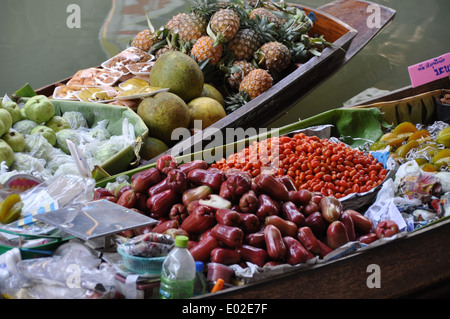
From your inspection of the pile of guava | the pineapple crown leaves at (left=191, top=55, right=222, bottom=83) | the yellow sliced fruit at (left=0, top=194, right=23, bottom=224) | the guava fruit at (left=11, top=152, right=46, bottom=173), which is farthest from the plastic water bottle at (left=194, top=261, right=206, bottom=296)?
the pineapple crown leaves at (left=191, top=55, right=222, bottom=83)

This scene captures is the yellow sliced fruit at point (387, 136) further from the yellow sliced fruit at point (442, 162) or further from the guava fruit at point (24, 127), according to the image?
the guava fruit at point (24, 127)

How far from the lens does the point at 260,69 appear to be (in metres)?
3.40

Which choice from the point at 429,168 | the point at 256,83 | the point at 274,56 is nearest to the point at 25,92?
the point at 256,83

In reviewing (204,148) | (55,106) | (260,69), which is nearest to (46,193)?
(204,148)

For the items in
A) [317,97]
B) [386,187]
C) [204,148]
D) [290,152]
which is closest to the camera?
[386,187]

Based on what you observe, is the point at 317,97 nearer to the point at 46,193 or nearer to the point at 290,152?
the point at 290,152

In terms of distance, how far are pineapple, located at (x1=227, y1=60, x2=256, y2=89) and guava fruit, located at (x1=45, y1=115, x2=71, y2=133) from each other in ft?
4.25

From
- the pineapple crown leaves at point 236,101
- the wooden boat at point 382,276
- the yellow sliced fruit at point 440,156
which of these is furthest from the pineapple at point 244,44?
the wooden boat at point 382,276

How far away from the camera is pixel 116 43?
4879 mm

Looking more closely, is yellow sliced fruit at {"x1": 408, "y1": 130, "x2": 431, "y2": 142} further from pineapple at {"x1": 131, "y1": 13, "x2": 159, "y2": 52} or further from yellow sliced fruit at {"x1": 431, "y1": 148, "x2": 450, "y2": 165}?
pineapple at {"x1": 131, "y1": 13, "x2": 159, "y2": 52}

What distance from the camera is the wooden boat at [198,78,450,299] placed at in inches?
60.2

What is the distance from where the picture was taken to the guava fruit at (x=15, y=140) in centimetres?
247

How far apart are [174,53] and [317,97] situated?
1599 millimetres

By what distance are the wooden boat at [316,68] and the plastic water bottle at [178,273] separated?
52.0 inches
